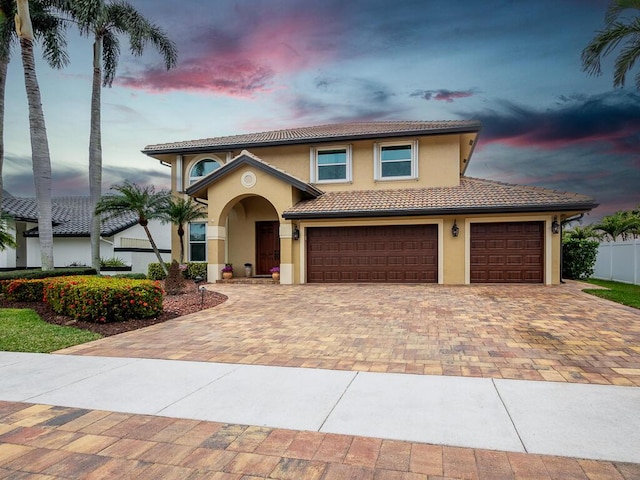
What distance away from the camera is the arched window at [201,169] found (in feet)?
68.0

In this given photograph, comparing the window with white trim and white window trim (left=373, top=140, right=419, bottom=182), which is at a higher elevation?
white window trim (left=373, top=140, right=419, bottom=182)

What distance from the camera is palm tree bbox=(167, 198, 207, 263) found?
1841cm

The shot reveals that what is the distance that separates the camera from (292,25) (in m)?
17.0

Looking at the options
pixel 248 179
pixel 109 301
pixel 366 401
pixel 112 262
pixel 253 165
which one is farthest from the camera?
pixel 112 262

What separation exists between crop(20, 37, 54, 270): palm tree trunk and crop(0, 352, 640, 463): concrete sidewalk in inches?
503

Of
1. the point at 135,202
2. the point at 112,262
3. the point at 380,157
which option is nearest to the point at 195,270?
the point at 135,202

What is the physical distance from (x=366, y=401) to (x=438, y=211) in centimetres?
1240

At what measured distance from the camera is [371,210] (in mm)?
16328

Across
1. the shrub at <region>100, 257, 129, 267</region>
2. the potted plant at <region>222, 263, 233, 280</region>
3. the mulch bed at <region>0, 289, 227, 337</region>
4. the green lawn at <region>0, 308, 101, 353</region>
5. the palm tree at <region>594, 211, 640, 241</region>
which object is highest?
the palm tree at <region>594, 211, 640, 241</region>

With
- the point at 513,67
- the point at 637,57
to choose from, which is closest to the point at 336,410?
the point at 637,57

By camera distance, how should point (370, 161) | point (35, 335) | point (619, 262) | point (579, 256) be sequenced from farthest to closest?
point (579, 256), point (370, 161), point (619, 262), point (35, 335)

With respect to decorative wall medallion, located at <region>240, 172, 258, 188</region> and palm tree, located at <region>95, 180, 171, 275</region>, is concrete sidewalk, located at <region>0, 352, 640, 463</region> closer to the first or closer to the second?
palm tree, located at <region>95, 180, 171, 275</region>

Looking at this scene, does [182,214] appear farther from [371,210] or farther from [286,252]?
[371,210]

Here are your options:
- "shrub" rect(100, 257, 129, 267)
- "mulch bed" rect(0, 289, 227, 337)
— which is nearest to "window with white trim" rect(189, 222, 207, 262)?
"shrub" rect(100, 257, 129, 267)
